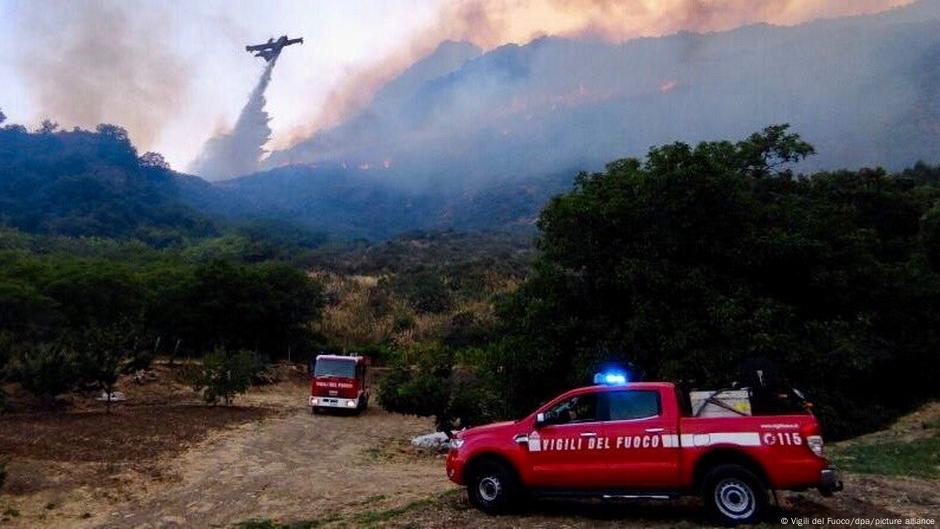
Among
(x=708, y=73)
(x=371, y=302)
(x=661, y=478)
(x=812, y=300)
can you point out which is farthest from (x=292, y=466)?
(x=708, y=73)

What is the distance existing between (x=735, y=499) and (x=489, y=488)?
3331 mm

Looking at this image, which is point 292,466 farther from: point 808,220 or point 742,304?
point 808,220

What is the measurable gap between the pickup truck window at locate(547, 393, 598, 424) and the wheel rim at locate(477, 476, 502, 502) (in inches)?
50.2

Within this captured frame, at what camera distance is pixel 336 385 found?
1080 inches

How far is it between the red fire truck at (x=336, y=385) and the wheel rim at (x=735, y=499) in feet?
69.2

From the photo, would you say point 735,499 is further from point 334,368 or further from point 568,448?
point 334,368

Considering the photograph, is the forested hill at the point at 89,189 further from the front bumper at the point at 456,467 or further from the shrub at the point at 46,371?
the front bumper at the point at 456,467

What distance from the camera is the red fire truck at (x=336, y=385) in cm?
2733

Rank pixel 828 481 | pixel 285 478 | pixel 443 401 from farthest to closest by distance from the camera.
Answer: pixel 443 401 → pixel 285 478 → pixel 828 481

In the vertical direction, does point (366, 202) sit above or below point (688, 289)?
above

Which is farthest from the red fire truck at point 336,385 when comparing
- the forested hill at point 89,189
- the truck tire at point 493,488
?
the forested hill at point 89,189

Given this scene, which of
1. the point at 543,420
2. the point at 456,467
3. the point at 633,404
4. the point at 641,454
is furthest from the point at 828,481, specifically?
the point at 456,467

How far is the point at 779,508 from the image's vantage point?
866 cm

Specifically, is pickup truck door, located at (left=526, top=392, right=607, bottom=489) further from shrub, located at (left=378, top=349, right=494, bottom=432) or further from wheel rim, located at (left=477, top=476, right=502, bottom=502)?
shrub, located at (left=378, top=349, right=494, bottom=432)
